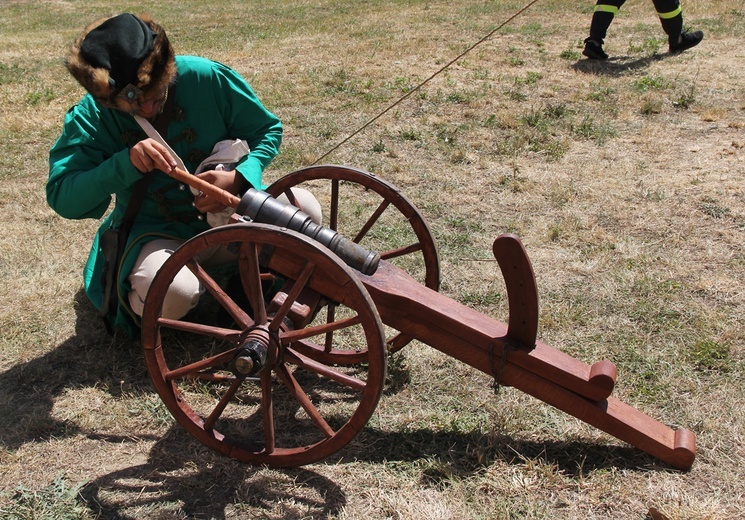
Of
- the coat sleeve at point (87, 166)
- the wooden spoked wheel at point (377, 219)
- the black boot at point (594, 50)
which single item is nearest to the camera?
the coat sleeve at point (87, 166)

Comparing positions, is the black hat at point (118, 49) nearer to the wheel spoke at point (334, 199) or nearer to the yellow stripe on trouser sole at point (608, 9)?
the wheel spoke at point (334, 199)

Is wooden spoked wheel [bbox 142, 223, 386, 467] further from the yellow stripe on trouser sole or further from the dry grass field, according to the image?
the yellow stripe on trouser sole

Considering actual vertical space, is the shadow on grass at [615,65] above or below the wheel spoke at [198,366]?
above

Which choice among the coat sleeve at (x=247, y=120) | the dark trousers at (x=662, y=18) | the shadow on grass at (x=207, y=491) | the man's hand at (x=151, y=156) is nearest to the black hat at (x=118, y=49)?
the man's hand at (x=151, y=156)

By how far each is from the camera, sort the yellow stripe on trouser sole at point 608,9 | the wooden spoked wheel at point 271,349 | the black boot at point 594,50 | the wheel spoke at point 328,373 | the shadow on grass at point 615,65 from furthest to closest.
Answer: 1. the yellow stripe on trouser sole at point 608,9
2. the black boot at point 594,50
3. the shadow on grass at point 615,65
4. the wheel spoke at point 328,373
5. the wooden spoked wheel at point 271,349

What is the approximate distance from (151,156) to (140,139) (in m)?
0.50

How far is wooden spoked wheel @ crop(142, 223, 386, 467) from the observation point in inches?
84.7

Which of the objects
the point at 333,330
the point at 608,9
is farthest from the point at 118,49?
the point at 608,9

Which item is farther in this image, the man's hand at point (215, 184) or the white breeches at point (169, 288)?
the white breeches at point (169, 288)

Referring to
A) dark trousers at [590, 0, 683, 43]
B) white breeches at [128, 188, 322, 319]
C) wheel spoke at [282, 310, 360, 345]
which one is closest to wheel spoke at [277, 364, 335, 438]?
wheel spoke at [282, 310, 360, 345]

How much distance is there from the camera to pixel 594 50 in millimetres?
7965

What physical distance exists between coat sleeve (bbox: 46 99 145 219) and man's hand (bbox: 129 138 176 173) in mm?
69

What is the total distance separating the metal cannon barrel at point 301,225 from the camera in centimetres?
235

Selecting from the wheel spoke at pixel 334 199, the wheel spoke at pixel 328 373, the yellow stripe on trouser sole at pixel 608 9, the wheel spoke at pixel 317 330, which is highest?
the yellow stripe on trouser sole at pixel 608 9
